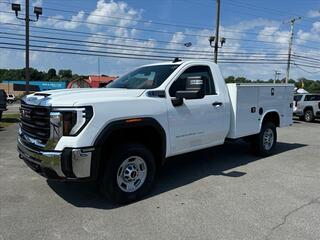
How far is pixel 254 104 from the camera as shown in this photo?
744 cm

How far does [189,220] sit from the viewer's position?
4289mm

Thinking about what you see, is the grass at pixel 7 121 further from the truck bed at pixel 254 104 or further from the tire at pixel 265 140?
the truck bed at pixel 254 104

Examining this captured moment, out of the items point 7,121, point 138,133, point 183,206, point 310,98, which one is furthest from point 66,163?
point 310,98

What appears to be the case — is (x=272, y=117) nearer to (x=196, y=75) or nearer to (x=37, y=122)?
(x=196, y=75)

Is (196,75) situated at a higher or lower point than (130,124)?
higher

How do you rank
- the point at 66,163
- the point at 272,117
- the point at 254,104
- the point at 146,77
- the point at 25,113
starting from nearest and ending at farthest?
the point at 66,163 → the point at 25,113 → the point at 146,77 → the point at 254,104 → the point at 272,117

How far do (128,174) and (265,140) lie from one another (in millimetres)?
4331

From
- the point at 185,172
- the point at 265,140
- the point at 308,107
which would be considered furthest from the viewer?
the point at 308,107

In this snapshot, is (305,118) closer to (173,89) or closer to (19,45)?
(173,89)

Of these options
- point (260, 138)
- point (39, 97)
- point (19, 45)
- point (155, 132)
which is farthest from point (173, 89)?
point (19, 45)

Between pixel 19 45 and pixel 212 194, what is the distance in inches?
1050

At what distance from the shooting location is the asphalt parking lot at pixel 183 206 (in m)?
3.97

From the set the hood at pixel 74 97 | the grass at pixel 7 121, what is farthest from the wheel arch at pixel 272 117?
the grass at pixel 7 121

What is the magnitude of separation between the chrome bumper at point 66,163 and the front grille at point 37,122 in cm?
25
